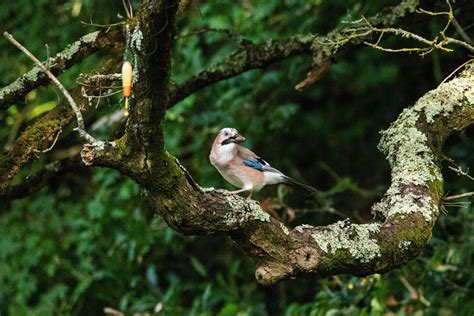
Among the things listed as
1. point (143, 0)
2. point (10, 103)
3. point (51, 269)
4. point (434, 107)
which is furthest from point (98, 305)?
point (143, 0)

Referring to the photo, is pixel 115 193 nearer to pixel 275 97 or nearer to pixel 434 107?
pixel 275 97

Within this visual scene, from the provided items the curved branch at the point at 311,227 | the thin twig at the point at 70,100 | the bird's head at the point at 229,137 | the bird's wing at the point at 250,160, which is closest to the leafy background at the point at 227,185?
the bird's wing at the point at 250,160

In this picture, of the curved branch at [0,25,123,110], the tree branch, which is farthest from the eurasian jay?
the tree branch

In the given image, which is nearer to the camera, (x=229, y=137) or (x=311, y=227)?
(x=311, y=227)

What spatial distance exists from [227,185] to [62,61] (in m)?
2.61

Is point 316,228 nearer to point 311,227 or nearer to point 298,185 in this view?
point 311,227

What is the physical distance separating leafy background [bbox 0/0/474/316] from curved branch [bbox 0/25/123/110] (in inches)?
42.2

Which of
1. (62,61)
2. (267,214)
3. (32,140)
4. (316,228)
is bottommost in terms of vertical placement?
(316,228)

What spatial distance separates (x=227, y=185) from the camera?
21.1 ft

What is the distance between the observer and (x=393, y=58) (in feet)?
23.0

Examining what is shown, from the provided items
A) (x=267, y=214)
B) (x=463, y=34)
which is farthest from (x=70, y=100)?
(x=463, y=34)

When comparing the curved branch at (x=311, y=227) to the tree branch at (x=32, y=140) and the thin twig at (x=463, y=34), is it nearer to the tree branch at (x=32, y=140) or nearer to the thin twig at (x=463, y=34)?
the tree branch at (x=32, y=140)

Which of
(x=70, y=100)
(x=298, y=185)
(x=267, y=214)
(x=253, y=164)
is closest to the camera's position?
(x=70, y=100)

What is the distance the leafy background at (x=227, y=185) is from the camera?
560 centimetres
